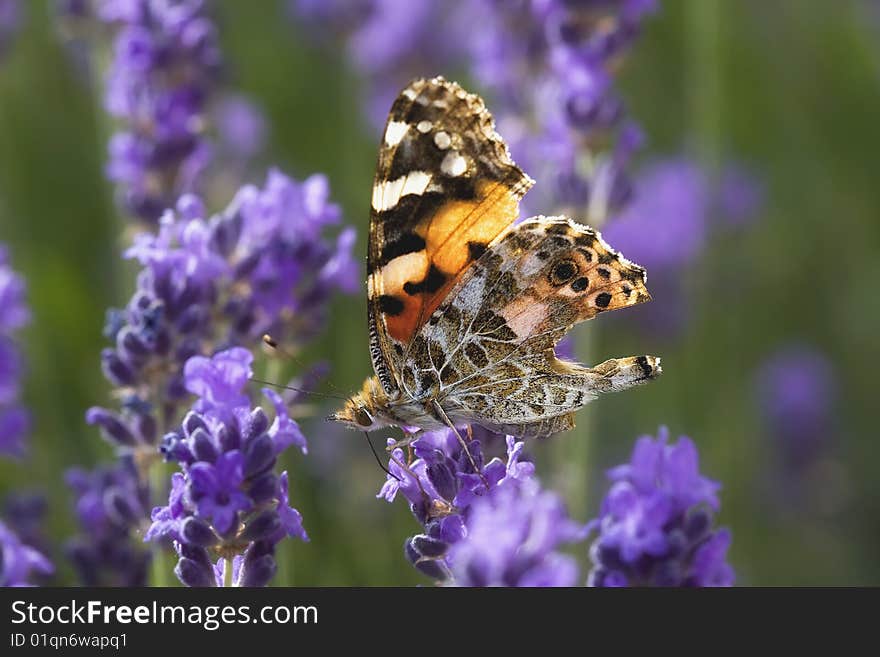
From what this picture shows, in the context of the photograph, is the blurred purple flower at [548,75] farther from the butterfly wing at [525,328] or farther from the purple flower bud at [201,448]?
the purple flower bud at [201,448]

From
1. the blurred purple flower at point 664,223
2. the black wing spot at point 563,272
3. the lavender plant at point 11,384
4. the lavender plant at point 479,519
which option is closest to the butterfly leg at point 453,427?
the lavender plant at point 479,519

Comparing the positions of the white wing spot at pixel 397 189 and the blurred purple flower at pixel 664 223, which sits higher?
the blurred purple flower at pixel 664 223

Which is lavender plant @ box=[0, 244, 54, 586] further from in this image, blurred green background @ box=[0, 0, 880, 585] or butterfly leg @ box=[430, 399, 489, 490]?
butterfly leg @ box=[430, 399, 489, 490]

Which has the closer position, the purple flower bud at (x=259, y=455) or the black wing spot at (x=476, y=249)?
the purple flower bud at (x=259, y=455)

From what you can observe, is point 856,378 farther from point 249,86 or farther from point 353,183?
point 249,86

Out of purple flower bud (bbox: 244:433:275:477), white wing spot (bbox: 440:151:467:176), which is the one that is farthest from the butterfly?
purple flower bud (bbox: 244:433:275:477)

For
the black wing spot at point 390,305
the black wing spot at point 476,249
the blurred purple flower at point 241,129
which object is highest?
the blurred purple flower at point 241,129

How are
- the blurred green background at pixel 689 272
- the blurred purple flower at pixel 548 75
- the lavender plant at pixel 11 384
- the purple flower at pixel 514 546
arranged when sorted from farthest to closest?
the blurred green background at pixel 689 272 → the blurred purple flower at pixel 548 75 → the lavender plant at pixel 11 384 → the purple flower at pixel 514 546
